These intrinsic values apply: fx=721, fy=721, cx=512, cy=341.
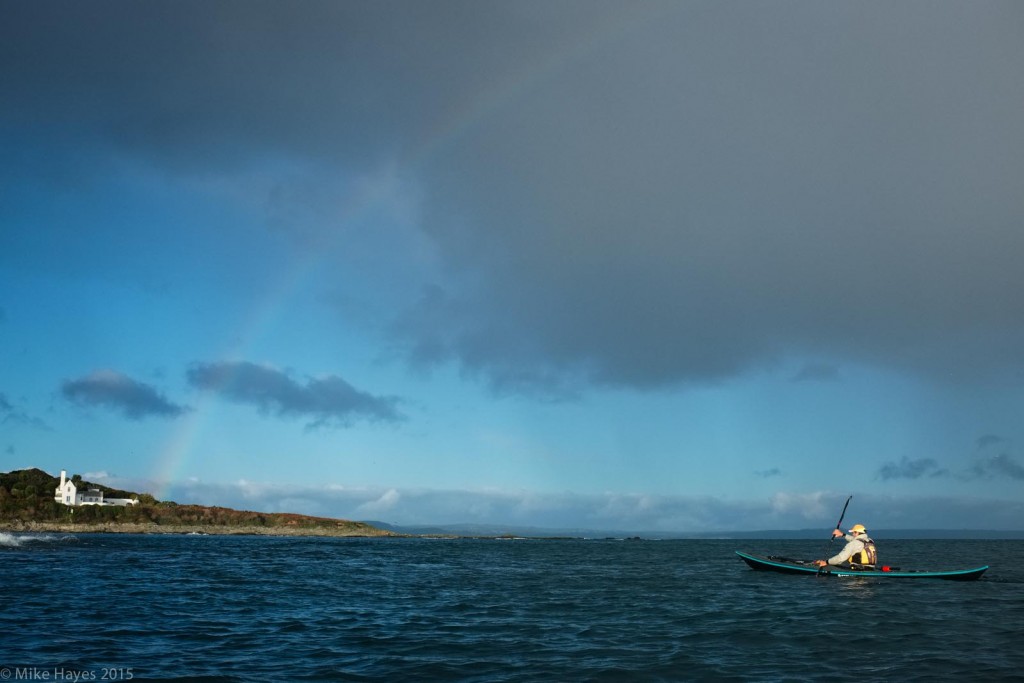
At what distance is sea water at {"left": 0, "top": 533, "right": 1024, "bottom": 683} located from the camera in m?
20.1

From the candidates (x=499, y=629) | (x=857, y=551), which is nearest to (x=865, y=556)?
(x=857, y=551)

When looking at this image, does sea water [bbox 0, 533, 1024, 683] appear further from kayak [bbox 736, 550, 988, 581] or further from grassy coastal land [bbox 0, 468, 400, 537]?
grassy coastal land [bbox 0, 468, 400, 537]

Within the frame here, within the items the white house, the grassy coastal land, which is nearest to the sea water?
the grassy coastal land

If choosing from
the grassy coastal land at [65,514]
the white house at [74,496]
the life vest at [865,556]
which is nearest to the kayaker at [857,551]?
the life vest at [865,556]

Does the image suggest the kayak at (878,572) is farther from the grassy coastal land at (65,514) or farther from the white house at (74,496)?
the white house at (74,496)

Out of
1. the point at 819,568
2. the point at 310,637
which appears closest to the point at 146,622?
the point at 310,637

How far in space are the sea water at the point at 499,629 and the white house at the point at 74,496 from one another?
14718 cm

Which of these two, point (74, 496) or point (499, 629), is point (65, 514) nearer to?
point (74, 496)

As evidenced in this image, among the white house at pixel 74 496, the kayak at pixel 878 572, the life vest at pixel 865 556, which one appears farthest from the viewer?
the white house at pixel 74 496

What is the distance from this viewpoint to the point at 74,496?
178 metres

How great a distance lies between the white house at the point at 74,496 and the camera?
578 ft

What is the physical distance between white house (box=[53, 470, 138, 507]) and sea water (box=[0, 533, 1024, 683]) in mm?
147179

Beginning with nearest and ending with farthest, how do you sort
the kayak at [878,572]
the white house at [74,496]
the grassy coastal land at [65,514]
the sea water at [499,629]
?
the sea water at [499,629]
the kayak at [878,572]
the grassy coastal land at [65,514]
the white house at [74,496]

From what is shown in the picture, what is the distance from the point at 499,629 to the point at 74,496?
612 feet
